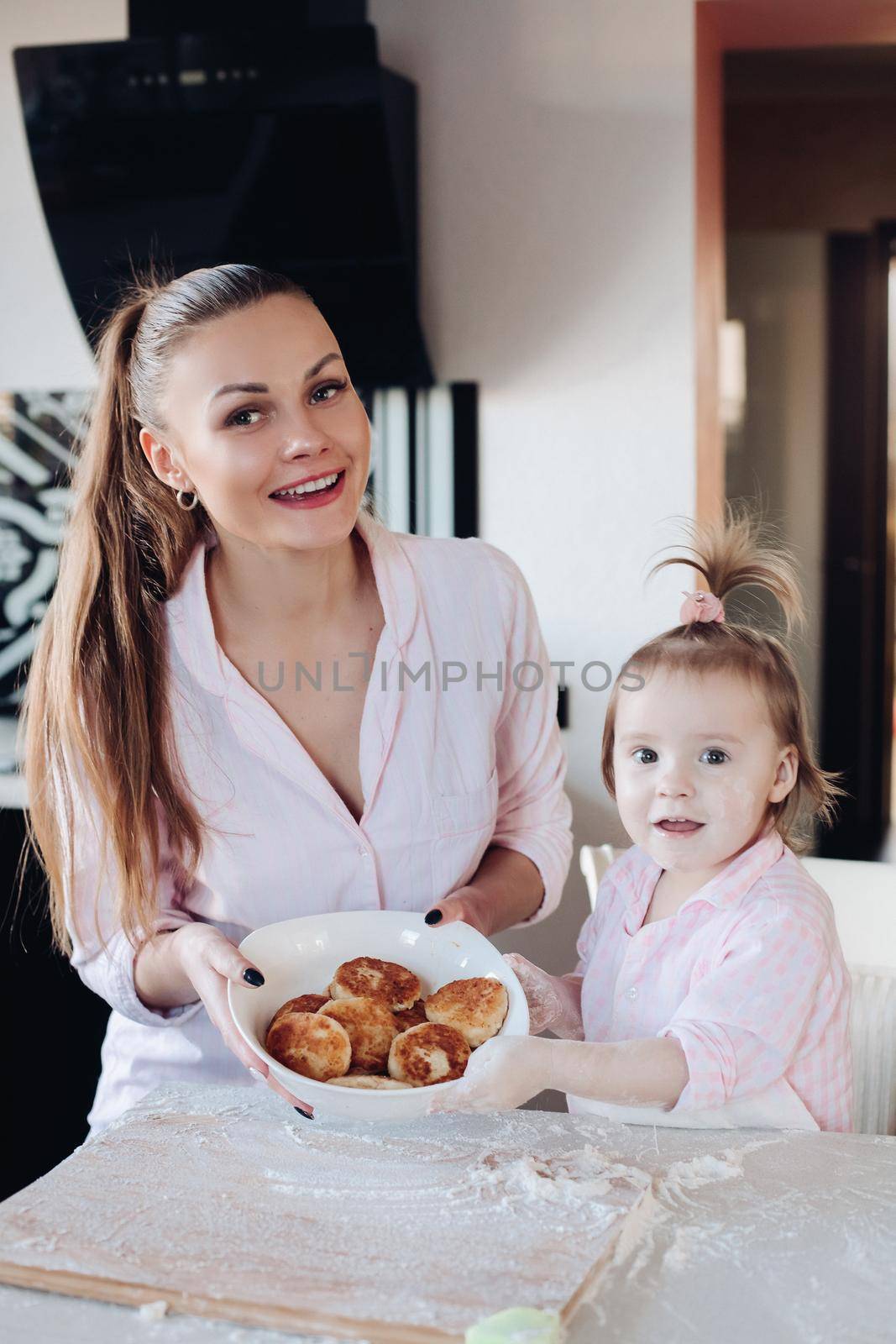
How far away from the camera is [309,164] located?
2285 mm

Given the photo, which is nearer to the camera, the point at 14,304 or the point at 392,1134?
the point at 392,1134

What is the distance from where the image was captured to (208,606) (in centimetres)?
148

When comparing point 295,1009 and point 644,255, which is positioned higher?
point 644,255

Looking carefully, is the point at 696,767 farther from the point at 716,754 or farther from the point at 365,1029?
the point at 365,1029

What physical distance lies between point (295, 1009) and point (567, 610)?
1456 millimetres

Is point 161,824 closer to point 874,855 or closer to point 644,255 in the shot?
point 644,255

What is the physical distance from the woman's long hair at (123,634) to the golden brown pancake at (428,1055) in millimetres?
368

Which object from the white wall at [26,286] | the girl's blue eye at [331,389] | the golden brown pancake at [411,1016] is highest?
the white wall at [26,286]

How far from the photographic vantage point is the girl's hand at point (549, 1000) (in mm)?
1340

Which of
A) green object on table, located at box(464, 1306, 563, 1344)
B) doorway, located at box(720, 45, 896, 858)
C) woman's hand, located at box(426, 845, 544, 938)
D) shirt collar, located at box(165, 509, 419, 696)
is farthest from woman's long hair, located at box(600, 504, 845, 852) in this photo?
doorway, located at box(720, 45, 896, 858)

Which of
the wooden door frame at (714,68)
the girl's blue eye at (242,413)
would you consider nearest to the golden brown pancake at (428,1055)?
the girl's blue eye at (242,413)

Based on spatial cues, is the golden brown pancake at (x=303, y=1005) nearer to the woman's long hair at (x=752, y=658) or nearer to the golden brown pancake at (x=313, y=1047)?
the golden brown pancake at (x=313, y=1047)

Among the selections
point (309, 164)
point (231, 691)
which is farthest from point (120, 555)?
point (309, 164)

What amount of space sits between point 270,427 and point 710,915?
0.67m
